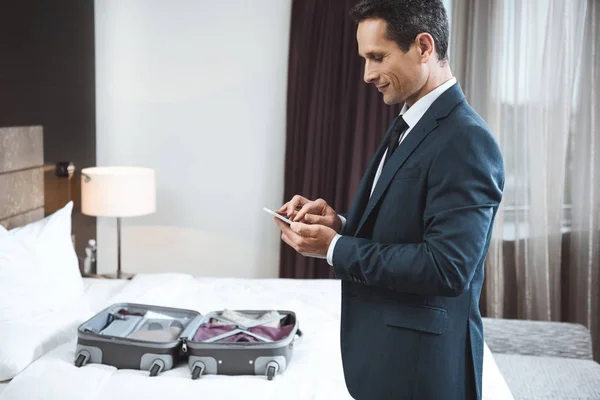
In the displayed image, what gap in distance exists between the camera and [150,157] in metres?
4.35

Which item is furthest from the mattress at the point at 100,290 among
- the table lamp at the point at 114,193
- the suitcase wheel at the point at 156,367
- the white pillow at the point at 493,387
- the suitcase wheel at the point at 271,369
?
the white pillow at the point at 493,387

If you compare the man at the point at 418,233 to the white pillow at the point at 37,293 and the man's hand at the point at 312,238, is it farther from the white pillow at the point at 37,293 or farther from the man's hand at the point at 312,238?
the white pillow at the point at 37,293

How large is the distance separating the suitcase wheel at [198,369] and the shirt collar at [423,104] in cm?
116

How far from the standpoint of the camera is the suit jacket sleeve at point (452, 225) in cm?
123

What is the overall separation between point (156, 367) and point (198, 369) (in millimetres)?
138

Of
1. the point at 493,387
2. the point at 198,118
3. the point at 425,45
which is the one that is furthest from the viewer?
the point at 198,118

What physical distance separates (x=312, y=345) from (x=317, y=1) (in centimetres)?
242

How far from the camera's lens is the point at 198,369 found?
2139mm

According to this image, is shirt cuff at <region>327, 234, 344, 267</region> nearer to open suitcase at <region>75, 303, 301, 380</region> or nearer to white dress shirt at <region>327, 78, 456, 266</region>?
white dress shirt at <region>327, 78, 456, 266</region>

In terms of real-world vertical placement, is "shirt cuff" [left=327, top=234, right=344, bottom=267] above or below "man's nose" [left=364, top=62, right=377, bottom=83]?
below

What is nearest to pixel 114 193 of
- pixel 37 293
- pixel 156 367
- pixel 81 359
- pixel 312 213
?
pixel 37 293

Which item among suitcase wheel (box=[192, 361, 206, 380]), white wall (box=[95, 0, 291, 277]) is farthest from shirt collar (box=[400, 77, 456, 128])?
white wall (box=[95, 0, 291, 277])

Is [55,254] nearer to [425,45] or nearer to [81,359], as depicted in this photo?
[81,359]

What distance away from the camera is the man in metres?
1.24
